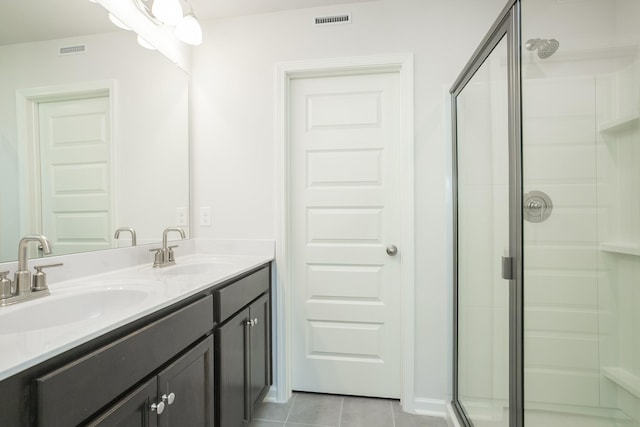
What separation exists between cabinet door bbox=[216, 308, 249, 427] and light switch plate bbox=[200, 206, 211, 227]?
2.40ft

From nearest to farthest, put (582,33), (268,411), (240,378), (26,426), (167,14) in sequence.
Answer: (26,426)
(582,33)
(240,378)
(167,14)
(268,411)

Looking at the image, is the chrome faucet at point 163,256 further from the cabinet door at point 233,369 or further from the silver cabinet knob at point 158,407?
the silver cabinet knob at point 158,407

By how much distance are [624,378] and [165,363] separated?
1441 millimetres

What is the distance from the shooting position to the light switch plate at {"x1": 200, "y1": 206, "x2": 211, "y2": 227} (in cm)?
190

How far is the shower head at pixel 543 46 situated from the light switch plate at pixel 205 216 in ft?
5.92

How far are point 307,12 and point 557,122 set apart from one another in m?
1.54

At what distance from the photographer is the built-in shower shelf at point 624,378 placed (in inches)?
34.5

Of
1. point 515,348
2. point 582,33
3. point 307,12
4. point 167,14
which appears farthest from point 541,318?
point 167,14

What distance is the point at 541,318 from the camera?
98 centimetres

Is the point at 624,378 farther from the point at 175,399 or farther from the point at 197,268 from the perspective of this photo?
the point at 197,268

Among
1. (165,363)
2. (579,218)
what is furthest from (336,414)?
(579,218)

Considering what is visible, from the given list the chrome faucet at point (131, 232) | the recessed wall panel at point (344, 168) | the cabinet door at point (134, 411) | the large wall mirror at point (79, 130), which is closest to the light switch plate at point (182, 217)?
the large wall mirror at point (79, 130)

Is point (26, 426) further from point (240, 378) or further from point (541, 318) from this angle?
point (541, 318)

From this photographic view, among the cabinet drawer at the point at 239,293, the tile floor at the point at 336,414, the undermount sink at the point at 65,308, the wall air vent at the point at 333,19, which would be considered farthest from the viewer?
the wall air vent at the point at 333,19
